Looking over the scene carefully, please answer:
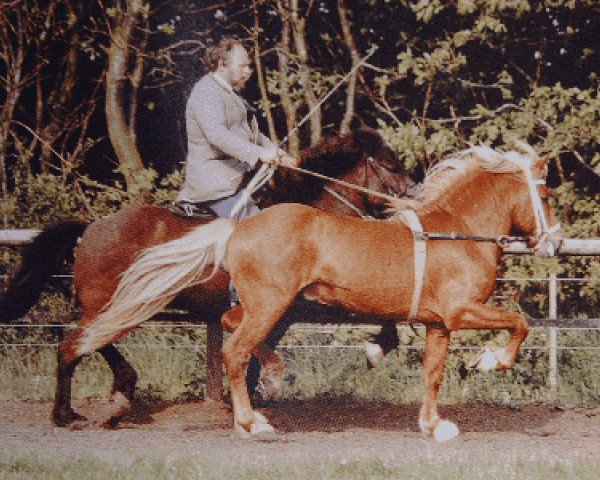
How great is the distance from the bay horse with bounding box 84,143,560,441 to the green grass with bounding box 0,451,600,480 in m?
1.16

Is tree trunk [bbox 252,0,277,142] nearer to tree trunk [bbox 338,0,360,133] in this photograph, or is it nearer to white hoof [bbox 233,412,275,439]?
Answer: tree trunk [bbox 338,0,360,133]

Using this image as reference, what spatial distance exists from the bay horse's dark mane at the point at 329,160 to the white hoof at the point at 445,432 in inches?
93.3

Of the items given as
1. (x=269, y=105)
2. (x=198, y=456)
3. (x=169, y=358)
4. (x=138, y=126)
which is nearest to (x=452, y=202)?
(x=198, y=456)

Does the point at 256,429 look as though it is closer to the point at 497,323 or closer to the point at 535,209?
the point at 497,323

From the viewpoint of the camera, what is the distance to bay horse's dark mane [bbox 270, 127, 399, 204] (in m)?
8.78

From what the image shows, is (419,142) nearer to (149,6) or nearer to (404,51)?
(404,51)

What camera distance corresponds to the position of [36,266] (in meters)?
8.37

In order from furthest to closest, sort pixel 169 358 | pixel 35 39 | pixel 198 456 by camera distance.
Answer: pixel 35 39 < pixel 169 358 < pixel 198 456

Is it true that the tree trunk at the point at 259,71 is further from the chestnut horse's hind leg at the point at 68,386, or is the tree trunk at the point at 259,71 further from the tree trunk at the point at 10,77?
the chestnut horse's hind leg at the point at 68,386

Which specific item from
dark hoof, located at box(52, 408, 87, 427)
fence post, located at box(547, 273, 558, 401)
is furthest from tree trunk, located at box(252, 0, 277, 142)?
dark hoof, located at box(52, 408, 87, 427)

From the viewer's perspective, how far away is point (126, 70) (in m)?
13.1

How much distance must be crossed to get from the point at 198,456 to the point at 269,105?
7.01m

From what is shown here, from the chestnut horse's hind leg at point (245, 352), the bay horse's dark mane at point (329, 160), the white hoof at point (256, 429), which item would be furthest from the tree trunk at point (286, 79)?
the white hoof at point (256, 429)

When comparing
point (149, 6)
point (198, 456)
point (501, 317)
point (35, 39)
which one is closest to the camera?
point (198, 456)
